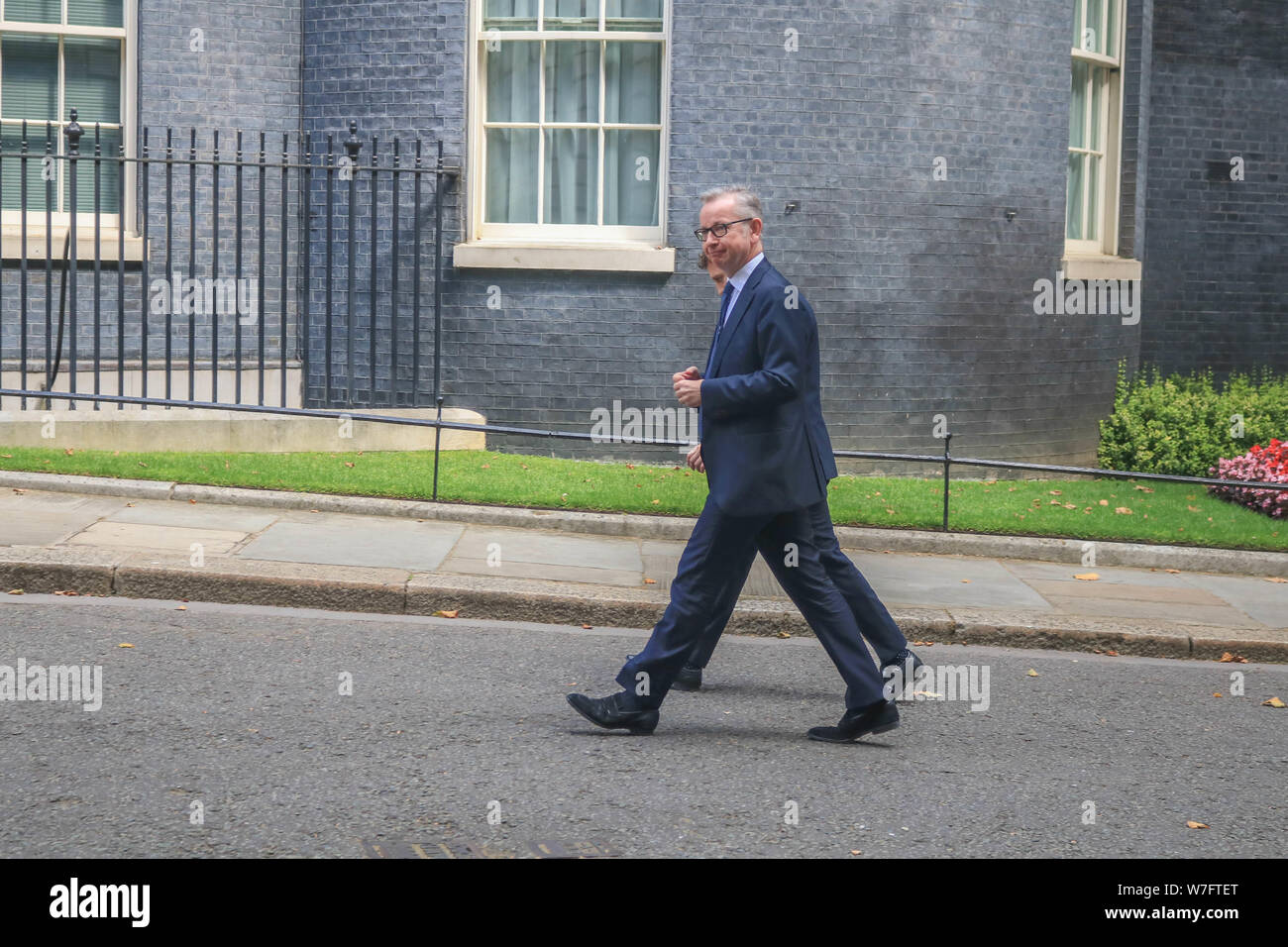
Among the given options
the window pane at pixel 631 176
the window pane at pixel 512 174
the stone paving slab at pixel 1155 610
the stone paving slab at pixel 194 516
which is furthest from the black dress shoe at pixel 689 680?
the window pane at pixel 512 174

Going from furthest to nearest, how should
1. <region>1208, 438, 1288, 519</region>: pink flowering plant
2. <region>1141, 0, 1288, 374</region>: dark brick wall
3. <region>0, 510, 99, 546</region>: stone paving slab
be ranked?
<region>1141, 0, 1288, 374</region>: dark brick wall, <region>1208, 438, 1288, 519</region>: pink flowering plant, <region>0, 510, 99, 546</region>: stone paving slab

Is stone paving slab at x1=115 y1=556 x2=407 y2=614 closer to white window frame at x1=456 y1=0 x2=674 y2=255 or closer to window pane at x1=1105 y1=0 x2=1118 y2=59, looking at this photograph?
white window frame at x1=456 y1=0 x2=674 y2=255

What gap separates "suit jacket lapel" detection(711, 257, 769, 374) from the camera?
212 inches

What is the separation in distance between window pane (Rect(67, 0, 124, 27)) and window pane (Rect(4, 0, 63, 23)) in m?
0.09

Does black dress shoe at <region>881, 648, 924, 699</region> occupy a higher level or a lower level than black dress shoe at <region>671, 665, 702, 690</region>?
higher

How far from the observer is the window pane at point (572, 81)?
11.9 meters

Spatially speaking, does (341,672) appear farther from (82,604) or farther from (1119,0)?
(1119,0)

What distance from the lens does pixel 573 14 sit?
11828 mm

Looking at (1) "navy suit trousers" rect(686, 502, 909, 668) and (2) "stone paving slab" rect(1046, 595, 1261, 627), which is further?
(2) "stone paving slab" rect(1046, 595, 1261, 627)

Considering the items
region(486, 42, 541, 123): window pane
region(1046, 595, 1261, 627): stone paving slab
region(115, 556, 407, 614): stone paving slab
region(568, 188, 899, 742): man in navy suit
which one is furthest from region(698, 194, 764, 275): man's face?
region(486, 42, 541, 123): window pane

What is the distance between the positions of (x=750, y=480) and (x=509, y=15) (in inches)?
302

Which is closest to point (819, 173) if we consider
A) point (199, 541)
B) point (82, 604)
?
point (199, 541)
